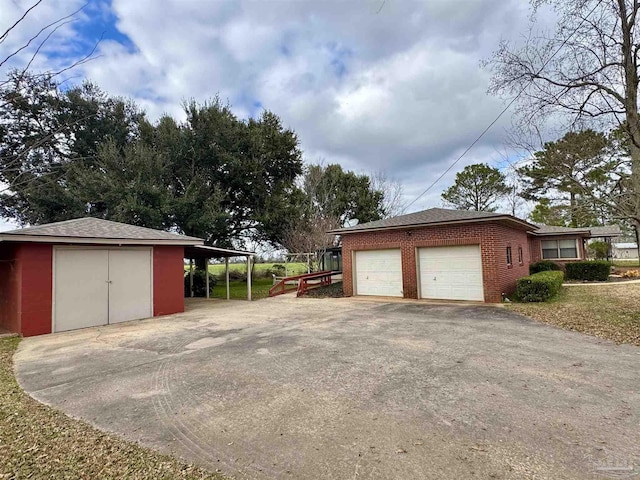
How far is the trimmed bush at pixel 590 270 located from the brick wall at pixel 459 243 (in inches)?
195

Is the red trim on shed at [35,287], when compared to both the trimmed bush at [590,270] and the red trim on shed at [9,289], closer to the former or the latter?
the red trim on shed at [9,289]

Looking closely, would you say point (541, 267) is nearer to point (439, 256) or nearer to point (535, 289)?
point (535, 289)

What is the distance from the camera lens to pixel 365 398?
379 cm

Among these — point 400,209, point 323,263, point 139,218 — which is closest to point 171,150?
point 139,218

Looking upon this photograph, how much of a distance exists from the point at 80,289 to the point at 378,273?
32.4ft

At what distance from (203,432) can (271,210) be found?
1935cm

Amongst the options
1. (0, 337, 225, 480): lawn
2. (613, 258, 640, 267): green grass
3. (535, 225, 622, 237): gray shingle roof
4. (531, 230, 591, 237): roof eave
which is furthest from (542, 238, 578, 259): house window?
(0, 337, 225, 480): lawn

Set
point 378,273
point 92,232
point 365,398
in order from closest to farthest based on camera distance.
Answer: point 365,398, point 92,232, point 378,273

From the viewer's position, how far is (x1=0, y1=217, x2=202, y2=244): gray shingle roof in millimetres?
8453

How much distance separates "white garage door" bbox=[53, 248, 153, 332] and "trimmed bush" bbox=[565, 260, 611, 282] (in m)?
19.6

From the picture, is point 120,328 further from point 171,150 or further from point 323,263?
point 323,263

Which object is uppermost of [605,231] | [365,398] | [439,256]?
[605,231]

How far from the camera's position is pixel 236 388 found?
13.7 ft

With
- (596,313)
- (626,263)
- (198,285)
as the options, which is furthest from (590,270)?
(198,285)
